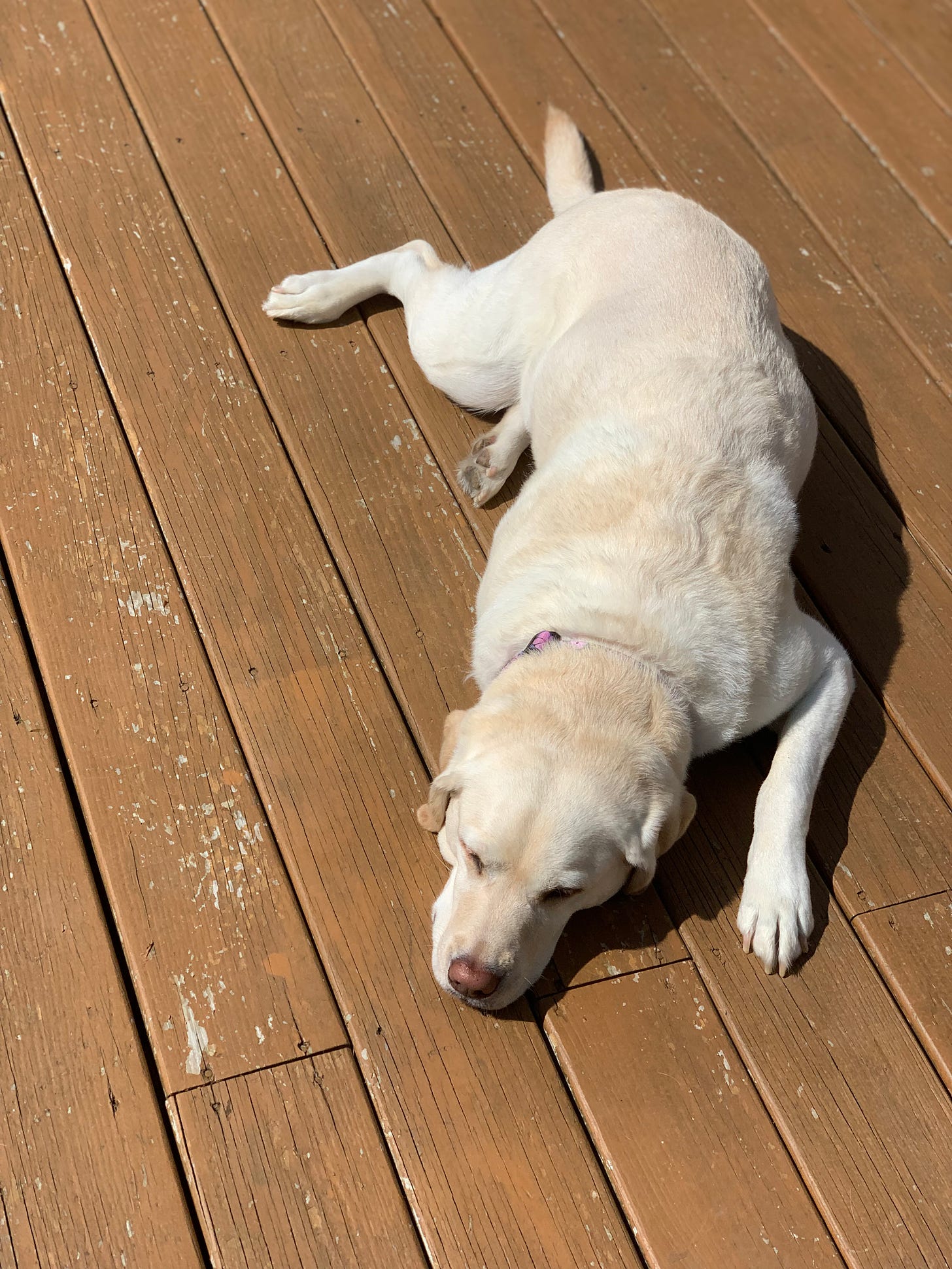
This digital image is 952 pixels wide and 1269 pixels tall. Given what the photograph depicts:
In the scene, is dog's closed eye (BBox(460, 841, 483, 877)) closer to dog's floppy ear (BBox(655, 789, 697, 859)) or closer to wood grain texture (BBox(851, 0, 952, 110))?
dog's floppy ear (BBox(655, 789, 697, 859))

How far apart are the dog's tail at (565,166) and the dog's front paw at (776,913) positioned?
1.91m

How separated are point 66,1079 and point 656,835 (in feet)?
3.49

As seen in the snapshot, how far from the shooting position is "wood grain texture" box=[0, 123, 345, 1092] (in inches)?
76.7

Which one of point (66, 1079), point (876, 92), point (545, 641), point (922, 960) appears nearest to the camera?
point (66, 1079)

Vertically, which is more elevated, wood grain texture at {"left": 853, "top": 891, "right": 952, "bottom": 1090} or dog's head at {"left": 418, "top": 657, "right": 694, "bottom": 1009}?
dog's head at {"left": 418, "top": 657, "right": 694, "bottom": 1009}

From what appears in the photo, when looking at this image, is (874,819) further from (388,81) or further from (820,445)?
(388,81)

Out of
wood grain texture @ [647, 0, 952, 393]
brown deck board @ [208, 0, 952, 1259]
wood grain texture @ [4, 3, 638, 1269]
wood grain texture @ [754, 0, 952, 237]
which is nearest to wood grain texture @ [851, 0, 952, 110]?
wood grain texture @ [754, 0, 952, 237]

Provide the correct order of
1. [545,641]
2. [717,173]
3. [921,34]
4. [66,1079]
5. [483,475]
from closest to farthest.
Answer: [66,1079] → [545,641] → [483,475] → [717,173] → [921,34]

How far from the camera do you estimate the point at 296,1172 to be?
182 cm

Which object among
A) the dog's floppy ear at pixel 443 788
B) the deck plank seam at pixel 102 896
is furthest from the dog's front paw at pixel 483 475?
the deck plank seam at pixel 102 896

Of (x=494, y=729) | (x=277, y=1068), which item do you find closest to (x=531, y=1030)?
(x=277, y=1068)

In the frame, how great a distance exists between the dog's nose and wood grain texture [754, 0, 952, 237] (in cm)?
277

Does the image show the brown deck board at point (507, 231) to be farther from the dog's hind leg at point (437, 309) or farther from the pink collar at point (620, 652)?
the pink collar at point (620, 652)

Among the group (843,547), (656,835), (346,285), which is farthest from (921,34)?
(656,835)
